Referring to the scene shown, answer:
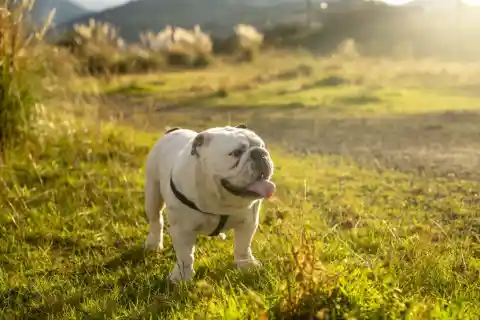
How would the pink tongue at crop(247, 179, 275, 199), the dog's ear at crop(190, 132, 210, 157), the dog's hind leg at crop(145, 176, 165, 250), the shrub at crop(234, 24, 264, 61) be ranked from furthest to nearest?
the shrub at crop(234, 24, 264, 61), the dog's hind leg at crop(145, 176, 165, 250), the dog's ear at crop(190, 132, 210, 157), the pink tongue at crop(247, 179, 275, 199)

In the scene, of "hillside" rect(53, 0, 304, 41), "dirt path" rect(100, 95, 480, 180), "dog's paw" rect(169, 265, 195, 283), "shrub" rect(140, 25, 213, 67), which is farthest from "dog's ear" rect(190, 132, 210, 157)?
"hillside" rect(53, 0, 304, 41)

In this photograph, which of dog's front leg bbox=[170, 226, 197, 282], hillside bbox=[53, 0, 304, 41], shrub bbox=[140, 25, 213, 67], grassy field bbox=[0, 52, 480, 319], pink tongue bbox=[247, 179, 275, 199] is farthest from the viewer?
hillside bbox=[53, 0, 304, 41]

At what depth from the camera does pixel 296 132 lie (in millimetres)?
8406

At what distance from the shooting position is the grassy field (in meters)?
2.49

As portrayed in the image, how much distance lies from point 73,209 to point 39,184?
0.64 m

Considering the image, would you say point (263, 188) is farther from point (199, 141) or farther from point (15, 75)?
point (15, 75)

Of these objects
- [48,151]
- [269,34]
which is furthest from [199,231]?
[269,34]

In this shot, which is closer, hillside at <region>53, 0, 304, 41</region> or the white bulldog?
the white bulldog

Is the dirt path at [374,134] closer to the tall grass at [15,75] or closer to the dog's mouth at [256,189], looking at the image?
the tall grass at [15,75]

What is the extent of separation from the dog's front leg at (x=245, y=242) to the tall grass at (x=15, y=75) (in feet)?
9.67

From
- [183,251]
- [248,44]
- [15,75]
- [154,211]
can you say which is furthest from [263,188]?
[248,44]

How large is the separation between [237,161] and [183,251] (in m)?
0.69

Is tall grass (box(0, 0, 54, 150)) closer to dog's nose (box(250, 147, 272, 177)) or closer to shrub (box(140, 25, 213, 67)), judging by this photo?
dog's nose (box(250, 147, 272, 177))

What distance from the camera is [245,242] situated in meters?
3.27
